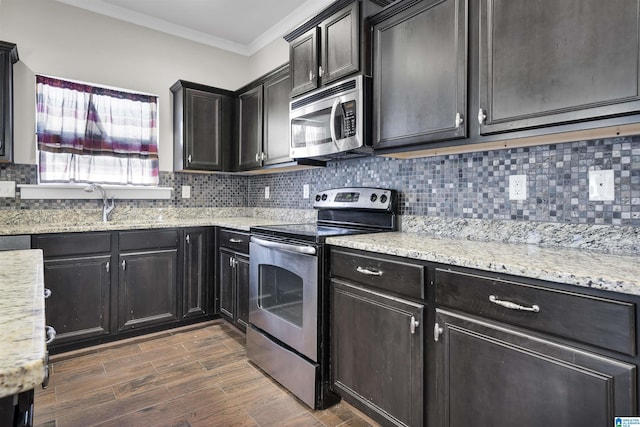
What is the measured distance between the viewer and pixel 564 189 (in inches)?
60.3

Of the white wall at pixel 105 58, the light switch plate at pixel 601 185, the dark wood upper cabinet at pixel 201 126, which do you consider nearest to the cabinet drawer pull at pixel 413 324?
the light switch plate at pixel 601 185

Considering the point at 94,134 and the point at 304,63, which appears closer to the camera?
the point at 304,63

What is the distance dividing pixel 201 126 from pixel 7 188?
153 centimetres

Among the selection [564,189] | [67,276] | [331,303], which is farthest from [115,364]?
[564,189]

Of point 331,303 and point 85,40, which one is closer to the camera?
point 331,303

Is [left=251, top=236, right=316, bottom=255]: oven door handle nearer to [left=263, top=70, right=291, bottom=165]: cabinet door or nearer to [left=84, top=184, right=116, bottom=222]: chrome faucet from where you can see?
[left=263, top=70, right=291, bottom=165]: cabinet door

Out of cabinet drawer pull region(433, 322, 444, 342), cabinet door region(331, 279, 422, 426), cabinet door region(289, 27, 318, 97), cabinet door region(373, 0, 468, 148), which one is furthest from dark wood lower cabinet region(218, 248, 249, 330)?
cabinet drawer pull region(433, 322, 444, 342)

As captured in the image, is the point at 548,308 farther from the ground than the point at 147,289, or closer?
→ farther from the ground

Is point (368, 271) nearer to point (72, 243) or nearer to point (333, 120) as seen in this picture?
point (333, 120)

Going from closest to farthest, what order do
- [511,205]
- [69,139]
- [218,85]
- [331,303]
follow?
[511,205], [331,303], [69,139], [218,85]

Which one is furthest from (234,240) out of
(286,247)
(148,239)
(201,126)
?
(201,126)

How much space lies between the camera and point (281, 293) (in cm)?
216

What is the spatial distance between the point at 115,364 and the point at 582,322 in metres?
2.57

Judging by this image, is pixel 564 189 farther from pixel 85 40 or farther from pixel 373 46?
pixel 85 40
